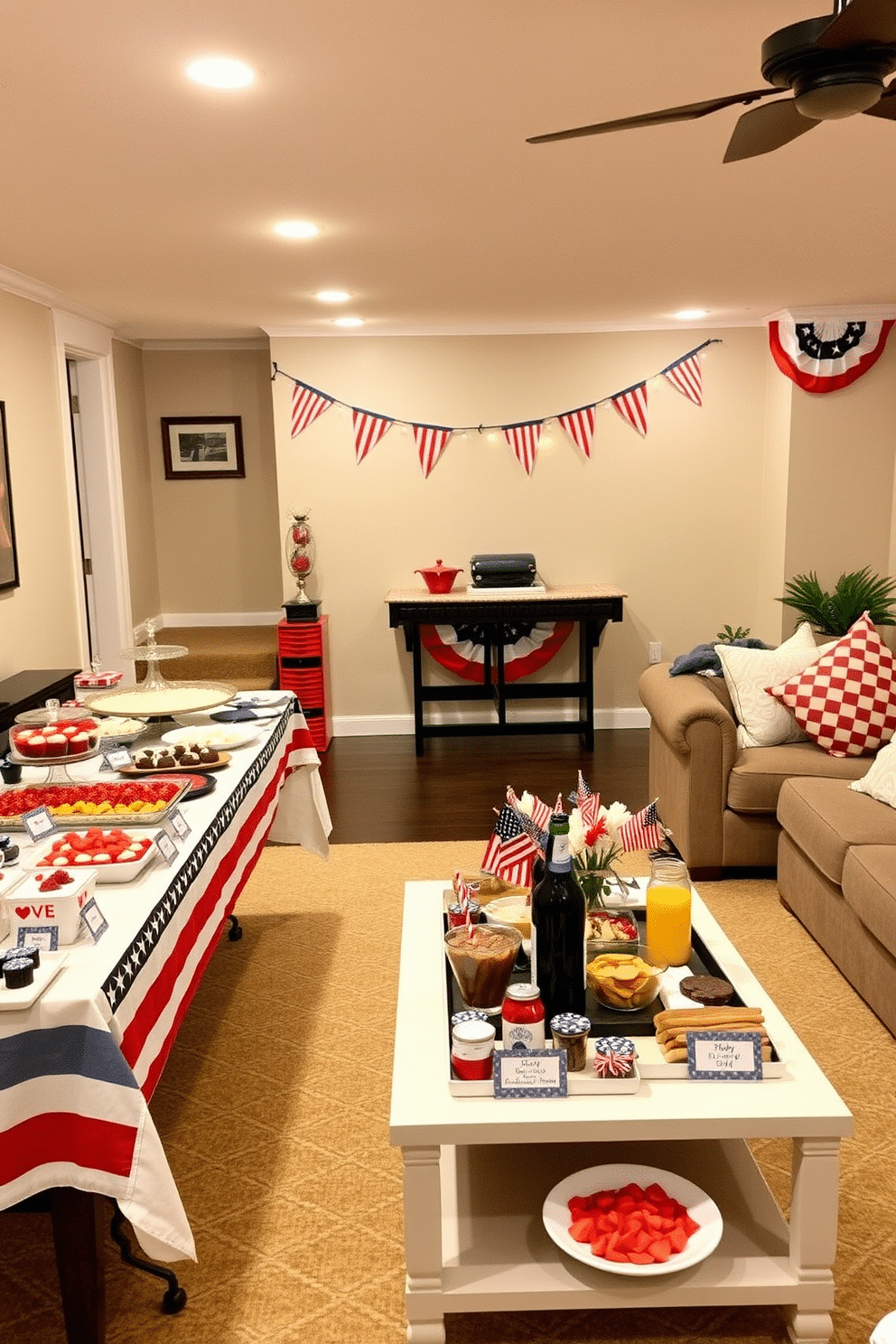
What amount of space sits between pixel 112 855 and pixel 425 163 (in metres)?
1.91

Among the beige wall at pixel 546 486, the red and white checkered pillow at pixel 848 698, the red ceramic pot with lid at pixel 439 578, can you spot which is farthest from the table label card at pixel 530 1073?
the beige wall at pixel 546 486

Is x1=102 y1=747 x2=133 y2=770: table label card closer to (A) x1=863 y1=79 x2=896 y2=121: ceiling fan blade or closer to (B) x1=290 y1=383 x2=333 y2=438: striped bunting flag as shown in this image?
(A) x1=863 y1=79 x2=896 y2=121: ceiling fan blade

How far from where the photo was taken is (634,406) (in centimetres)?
638

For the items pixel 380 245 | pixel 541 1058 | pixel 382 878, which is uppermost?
pixel 380 245

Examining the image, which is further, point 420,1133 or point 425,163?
point 425,163

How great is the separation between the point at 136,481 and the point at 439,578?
2051 millimetres

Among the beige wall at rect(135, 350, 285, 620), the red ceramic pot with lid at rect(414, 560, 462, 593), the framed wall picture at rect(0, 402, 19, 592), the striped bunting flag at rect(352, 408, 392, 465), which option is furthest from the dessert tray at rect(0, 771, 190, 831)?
the beige wall at rect(135, 350, 285, 620)

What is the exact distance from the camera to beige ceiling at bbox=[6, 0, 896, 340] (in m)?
2.07

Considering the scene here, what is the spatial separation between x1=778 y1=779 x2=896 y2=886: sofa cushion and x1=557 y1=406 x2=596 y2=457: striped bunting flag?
3.11m

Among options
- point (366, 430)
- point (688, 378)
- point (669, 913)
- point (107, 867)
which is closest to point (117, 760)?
point (107, 867)

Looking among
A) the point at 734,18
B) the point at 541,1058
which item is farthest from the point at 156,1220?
the point at 734,18

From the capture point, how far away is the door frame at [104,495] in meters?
6.07

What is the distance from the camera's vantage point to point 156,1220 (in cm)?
170

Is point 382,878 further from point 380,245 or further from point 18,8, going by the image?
point 18,8
